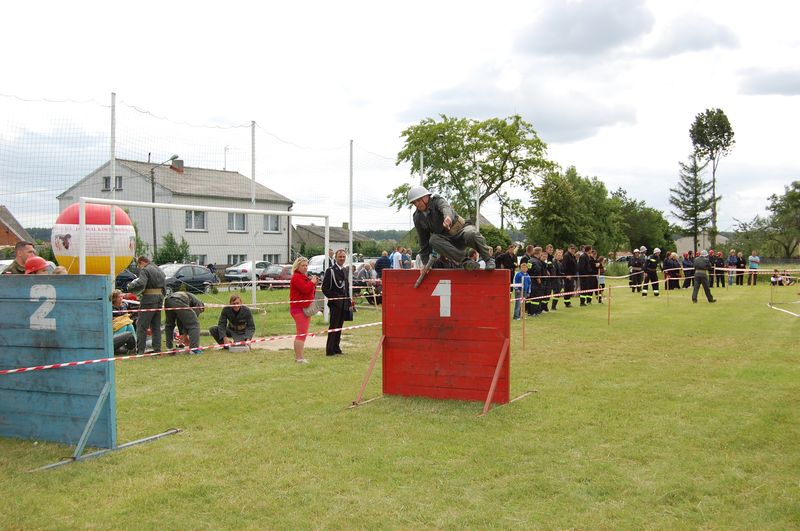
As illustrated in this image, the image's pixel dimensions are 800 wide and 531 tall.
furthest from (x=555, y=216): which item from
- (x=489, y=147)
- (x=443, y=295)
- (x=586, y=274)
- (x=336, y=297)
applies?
(x=443, y=295)

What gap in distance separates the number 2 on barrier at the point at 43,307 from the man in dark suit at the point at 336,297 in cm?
588

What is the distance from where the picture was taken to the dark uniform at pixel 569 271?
2188cm

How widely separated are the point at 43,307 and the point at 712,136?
2955 inches

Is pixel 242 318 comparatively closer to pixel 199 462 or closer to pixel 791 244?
pixel 199 462

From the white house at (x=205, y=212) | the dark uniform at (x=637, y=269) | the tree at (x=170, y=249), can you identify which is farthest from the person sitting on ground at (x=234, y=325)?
the dark uniform at (x=637, y=269)

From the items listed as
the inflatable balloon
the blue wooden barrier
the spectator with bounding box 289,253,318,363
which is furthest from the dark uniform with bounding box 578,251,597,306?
the blue wooden barrier

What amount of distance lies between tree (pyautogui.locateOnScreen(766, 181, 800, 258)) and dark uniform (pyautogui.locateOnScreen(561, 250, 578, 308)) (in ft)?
202

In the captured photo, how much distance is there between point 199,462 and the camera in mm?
5703

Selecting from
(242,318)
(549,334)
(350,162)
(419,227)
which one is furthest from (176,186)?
(419,227)

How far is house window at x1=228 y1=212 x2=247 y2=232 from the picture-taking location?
707 inches

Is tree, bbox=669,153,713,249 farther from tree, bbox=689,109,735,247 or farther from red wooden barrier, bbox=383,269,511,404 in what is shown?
red wooden barrier, bbox=383,269,511,404

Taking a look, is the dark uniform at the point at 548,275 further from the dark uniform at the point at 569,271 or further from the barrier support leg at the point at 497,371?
the barrier support leg at the point at 497,371

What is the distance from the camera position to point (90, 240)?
13.5 meters

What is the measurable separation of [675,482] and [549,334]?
9342mm
